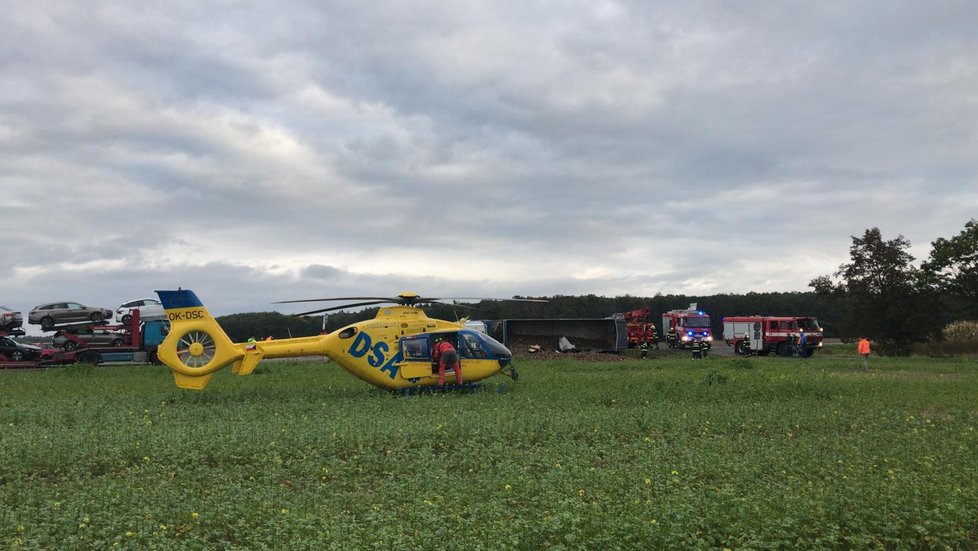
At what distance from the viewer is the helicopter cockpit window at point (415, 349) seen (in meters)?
18.3

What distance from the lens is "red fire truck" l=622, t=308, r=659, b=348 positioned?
44844 mm

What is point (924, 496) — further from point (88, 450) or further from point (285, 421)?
point (88, 450)

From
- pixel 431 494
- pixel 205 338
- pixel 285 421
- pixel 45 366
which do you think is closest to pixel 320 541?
pixel 431 494

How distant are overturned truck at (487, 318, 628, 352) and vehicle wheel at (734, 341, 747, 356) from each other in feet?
33.9

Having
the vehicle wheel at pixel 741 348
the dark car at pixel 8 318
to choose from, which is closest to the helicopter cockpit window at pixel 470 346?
the dark car at pixel 8 318

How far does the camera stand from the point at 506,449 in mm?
10688

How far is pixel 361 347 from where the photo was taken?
18.0 m

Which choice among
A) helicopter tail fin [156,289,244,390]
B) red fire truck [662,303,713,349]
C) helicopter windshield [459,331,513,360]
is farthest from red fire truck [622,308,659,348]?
helicopter tail fin [156,289,244,390]

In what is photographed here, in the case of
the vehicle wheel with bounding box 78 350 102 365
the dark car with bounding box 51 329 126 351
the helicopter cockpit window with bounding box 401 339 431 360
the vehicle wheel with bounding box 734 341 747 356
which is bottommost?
the vehicle wheel with bounding box 78 350 102 365

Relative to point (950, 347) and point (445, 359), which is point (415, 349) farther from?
point (950, 347)

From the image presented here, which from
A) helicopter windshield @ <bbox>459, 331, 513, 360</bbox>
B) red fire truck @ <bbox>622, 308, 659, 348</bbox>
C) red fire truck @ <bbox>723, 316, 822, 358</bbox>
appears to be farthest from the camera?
red fire truck @ <bbox>622, 308, 659, 348</bbox>

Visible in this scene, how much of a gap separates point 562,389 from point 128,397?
1094cm

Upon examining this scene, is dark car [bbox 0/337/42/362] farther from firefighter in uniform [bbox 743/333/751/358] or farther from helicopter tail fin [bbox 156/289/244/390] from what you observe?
firefighter in uniform [bbox 743/333/751/358]

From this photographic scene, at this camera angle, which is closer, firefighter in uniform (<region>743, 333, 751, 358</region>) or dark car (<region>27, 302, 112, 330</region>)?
dark car (<region>27, 302, 112, 330</region>)
